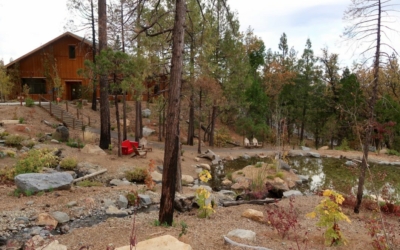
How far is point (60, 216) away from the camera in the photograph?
629 cm

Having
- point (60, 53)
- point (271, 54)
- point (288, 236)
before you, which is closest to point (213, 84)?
point (288, 236)

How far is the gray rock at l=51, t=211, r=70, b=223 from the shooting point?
6.23 metres

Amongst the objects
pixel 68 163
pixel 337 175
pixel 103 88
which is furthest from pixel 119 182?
pixel 337 175

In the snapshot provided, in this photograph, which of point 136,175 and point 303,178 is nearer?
point 136,175

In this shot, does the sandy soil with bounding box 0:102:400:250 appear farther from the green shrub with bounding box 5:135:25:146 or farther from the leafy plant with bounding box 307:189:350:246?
the green shrub with bounding box 5:135:25:146

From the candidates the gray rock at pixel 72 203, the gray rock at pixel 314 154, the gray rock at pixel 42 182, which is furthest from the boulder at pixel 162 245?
the gray rock at pixel 314 154

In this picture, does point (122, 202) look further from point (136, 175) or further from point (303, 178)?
point (303, 178)

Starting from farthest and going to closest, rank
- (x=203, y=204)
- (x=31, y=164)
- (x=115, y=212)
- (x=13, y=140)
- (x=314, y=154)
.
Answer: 1. (x=314, y=154)
2. (x=13, y=140)
3. (x=31, y=164)
4. (x=115, y=212)
5. (x=203, y=204)

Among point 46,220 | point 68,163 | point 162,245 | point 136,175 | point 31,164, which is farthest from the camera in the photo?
point 68,163

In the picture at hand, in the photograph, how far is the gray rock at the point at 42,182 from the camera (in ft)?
24.2

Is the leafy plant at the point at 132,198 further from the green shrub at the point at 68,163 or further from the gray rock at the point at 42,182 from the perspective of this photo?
the green shrub at the point at 68,163

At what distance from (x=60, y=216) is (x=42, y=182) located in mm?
1828

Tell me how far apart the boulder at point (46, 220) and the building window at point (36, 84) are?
2368cm

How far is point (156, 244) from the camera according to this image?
3.98 meters
